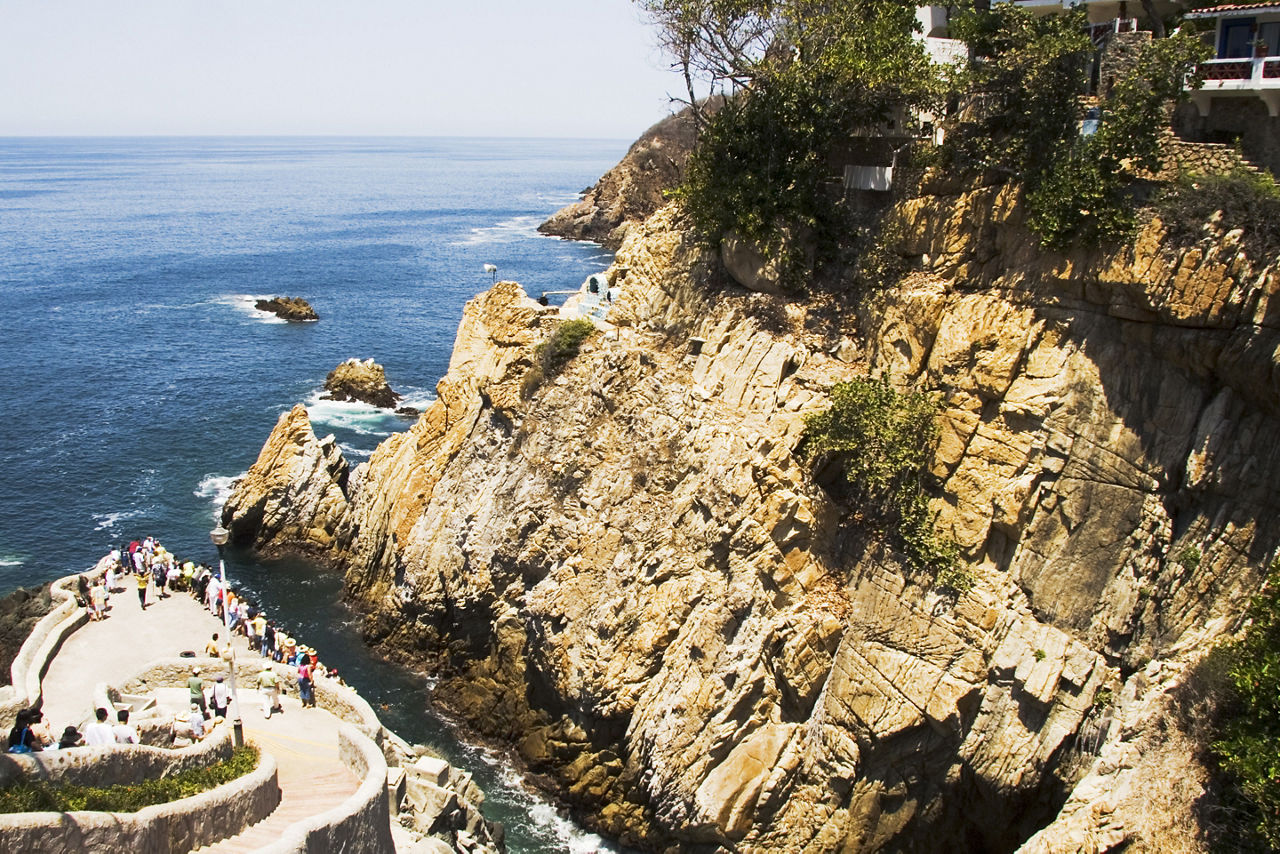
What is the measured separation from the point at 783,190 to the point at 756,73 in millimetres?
3945

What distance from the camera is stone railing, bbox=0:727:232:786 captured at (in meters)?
17.7

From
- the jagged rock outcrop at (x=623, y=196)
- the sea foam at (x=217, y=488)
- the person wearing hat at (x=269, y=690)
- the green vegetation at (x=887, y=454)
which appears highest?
the jagged rock outcrop at (x=623, y=196)

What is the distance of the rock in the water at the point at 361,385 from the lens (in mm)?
61094

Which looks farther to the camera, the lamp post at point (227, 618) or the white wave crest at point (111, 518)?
the white wave crest at point (111, 518)

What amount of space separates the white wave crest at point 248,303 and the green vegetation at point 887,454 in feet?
211

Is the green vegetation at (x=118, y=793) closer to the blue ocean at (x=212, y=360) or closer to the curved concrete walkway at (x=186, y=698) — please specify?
the curved concrete walkway at (x=186, y=698)

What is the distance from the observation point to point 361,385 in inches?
2424

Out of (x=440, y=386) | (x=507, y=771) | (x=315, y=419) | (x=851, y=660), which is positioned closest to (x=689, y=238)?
(x=440, y=386)

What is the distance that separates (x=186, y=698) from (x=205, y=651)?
4.91 metres

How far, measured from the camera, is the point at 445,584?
36.7 m

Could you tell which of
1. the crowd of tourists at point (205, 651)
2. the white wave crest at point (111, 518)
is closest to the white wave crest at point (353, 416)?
the white wave crest at point (111, 518)

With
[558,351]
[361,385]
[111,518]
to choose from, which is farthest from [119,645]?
[361,385]

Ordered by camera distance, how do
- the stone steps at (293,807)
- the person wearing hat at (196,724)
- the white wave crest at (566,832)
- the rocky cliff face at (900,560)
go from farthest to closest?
the white wave crest at (566,832) → the person wearing hat at (196,724) → the rocky cliff face at (900,560) → the stone steps at (293,807)

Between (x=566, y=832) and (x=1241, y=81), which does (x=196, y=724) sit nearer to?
(x=566, y=832)
